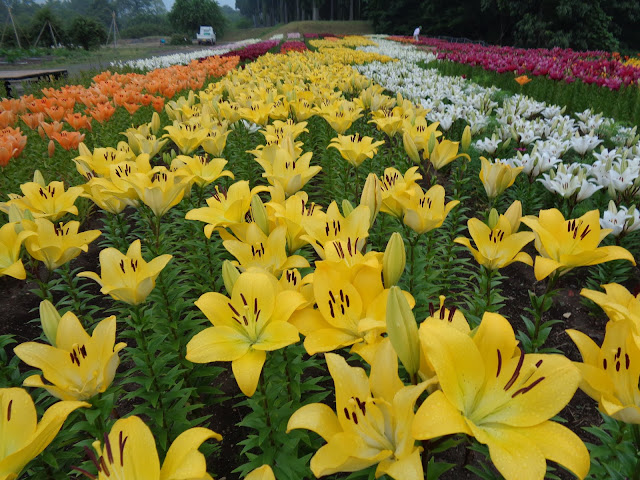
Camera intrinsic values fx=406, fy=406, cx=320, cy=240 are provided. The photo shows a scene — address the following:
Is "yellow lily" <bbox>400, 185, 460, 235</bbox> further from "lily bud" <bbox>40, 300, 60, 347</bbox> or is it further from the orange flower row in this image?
the orange flower row

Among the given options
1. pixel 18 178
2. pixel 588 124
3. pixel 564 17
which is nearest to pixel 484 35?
pixel 564 17

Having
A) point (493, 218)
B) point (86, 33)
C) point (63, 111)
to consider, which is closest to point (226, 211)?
point (493, 218)

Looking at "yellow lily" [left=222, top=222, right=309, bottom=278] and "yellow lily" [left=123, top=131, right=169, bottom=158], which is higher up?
"yellow lily" [left=123, top=131, right=169, bottom=158]

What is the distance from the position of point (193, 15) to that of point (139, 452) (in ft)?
253

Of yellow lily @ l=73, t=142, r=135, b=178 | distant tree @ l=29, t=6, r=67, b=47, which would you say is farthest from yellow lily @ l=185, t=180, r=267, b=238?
distant tree @ l=29, t=6, r=67, b=47

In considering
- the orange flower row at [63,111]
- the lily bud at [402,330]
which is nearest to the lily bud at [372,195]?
the lily bud at [402,330]

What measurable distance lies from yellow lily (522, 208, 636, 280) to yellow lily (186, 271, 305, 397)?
0.89 meters

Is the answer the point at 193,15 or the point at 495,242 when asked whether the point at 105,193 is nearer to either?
the point at 495,242

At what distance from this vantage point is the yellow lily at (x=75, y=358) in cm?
116

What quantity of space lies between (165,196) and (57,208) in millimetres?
658

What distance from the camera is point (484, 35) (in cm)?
3922

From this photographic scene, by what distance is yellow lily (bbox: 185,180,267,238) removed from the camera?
1.73 metres

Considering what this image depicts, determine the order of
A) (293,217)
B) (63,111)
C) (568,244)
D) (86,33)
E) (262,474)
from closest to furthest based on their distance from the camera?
(262,474), (568,244), (293,217), (63,111), (86,33)

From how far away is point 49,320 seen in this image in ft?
4.18
